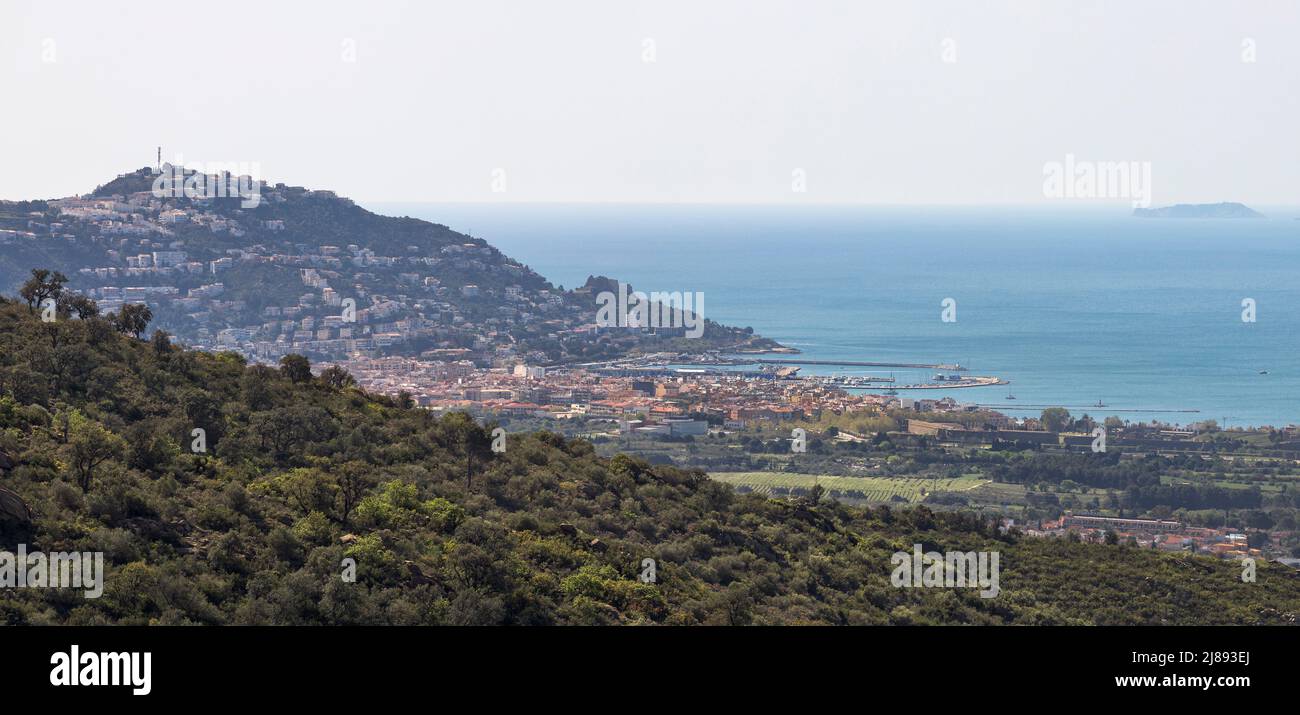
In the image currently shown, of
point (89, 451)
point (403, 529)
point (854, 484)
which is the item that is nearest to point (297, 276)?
point (854, 484)

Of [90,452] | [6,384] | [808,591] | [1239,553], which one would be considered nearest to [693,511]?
[808,591]

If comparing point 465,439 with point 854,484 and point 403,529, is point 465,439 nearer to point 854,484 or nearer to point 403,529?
point 403,529

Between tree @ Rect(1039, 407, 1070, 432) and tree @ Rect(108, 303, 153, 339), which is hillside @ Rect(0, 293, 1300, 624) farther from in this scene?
tree @ Rect(1039, 407, 1070, 432)

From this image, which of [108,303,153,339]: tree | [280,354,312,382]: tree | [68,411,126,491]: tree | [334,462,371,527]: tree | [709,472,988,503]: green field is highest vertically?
[108,303,153,339]: tree

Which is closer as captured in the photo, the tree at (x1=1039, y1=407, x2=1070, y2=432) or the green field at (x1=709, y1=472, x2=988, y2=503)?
the green field at (x1=709, y1=472, x2=988, y2=503)

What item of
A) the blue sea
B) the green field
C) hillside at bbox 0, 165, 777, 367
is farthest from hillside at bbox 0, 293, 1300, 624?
hillside at bbox 0, 165, 777, 367

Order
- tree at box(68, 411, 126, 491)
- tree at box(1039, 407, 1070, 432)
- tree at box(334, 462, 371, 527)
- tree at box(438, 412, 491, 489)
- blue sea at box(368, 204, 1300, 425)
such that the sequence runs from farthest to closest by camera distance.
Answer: blue sea at box(368, 204, 1300, 425) < tree at box(1039, 407, 1070, 432) < tree at box(438, 412, 491, 489) < tree at box(334, 462, 371, 527) < tree at box(68, 411, 126, 491)

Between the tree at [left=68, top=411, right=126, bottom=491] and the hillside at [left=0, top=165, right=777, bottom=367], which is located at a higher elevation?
the hillside at [left=0, top=165, right=777, bottom=367]

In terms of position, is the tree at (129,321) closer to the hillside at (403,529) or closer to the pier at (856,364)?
the hillside at (403,529)
